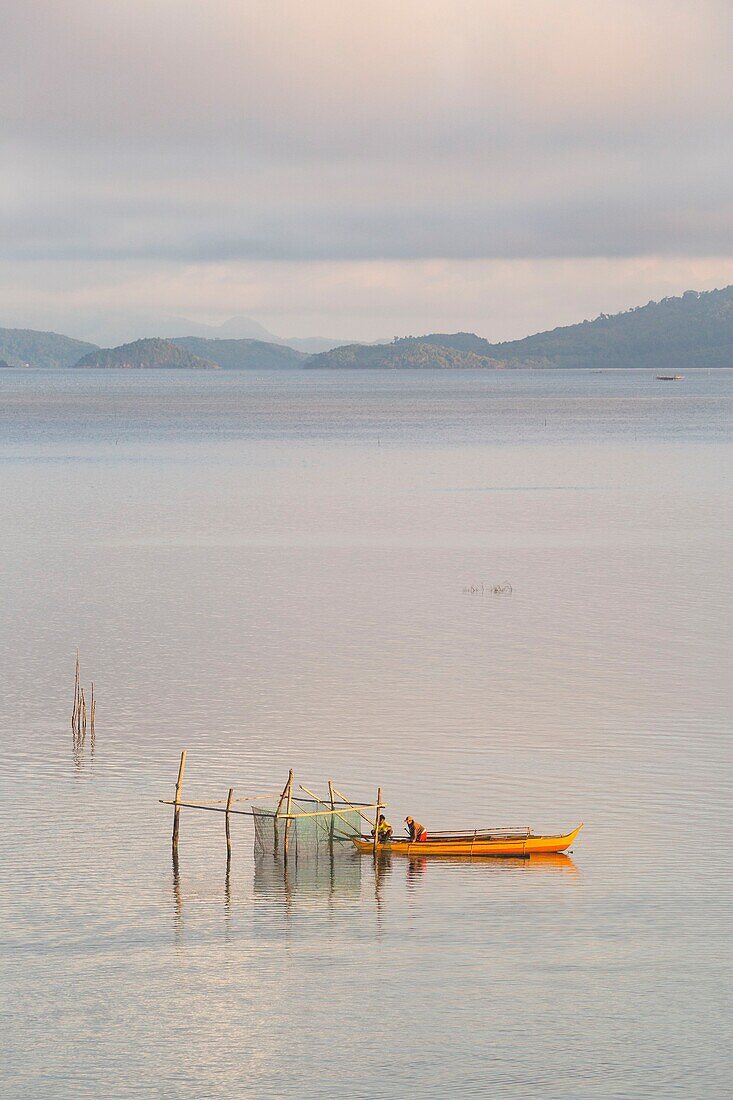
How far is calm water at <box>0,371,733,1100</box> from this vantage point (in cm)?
3212

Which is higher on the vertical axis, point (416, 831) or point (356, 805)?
point (356, 805)

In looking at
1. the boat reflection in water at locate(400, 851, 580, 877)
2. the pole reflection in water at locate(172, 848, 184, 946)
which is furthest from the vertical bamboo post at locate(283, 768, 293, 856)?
the pole reflection in water at locate(172, 848, 184, 946)

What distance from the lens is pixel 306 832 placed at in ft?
136

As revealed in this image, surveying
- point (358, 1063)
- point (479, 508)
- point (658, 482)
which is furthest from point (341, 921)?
point (658, 482)

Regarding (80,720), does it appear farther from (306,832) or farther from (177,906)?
(177,906)

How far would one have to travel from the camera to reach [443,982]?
3450cm

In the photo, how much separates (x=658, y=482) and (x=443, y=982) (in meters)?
117

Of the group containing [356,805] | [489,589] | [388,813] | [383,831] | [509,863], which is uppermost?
[489,589]

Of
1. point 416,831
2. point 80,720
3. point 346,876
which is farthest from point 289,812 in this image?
point 80,720

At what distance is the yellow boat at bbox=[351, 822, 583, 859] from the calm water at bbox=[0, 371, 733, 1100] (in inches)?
16.7

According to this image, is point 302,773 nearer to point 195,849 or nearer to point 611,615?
point 195,849

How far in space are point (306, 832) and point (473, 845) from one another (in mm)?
4538

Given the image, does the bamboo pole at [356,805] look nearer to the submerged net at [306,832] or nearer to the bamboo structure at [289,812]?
the bamboo structure at [289,812]

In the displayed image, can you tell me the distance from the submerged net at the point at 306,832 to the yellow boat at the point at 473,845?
43 cm
